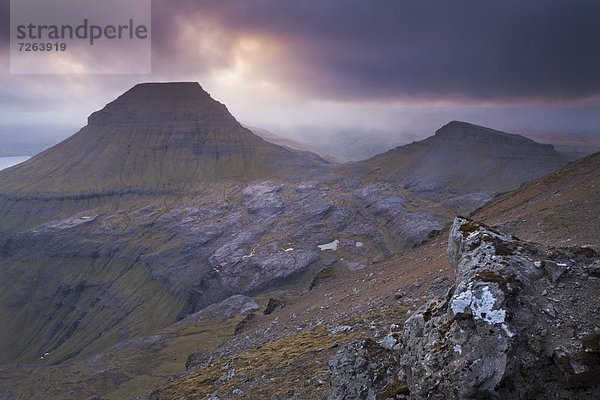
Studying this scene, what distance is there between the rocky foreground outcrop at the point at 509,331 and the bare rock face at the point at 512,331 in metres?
0.02

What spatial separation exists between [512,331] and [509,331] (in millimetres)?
82

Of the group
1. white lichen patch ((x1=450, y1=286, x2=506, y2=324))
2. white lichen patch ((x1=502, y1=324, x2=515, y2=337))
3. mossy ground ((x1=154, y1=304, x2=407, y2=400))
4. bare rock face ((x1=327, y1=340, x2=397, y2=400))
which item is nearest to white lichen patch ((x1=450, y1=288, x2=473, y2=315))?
white lichen patch ((x1=450, y1=286, x2=506, y2=324))

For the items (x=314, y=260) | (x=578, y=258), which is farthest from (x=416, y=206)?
(x=578, y=258)

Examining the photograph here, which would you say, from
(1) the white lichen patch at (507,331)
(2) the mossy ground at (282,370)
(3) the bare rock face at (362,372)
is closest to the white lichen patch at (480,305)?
(1) the white lichen patch at (507,331)

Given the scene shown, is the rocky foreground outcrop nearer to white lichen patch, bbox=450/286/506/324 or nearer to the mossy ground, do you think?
white lichen patch, bbox=450/286/506/324

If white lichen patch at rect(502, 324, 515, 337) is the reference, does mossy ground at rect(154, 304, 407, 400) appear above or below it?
below

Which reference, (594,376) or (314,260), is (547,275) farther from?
(314,260)

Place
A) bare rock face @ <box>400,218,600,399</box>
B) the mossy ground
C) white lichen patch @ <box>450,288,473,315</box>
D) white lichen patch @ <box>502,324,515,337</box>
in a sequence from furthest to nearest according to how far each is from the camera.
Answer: the mossy ground < white lichen patch @ <box>450,288,473,315</box> < white lichen patch @ <box>502,324,515,337</box> < bare rock face @ <box>400,218,600,399</box>

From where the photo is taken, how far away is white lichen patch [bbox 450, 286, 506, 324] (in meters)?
10.6

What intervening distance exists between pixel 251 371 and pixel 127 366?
9113 cm

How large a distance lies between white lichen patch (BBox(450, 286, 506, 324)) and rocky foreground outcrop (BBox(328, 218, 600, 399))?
3cm

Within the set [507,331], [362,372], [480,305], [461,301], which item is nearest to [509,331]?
[507,331]

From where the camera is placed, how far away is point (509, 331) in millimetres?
10375

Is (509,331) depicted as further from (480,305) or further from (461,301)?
(461,301)
